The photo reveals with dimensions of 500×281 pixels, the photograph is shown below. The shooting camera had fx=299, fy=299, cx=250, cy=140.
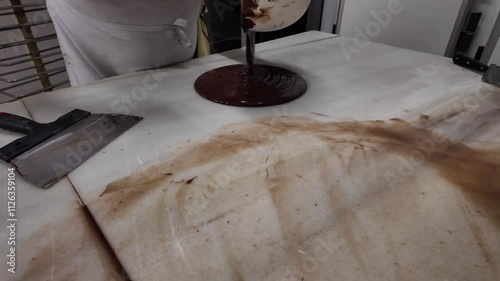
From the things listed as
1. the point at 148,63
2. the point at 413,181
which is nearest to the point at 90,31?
the point at 148,63

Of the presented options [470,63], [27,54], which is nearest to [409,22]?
[470,63]

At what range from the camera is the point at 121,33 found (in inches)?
32.5

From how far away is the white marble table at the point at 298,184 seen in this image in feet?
1.17

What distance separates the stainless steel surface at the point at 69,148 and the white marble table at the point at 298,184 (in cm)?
2

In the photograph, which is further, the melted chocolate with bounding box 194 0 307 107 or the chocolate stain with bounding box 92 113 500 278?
the melted chocolate with bounding box 194 0 307 107

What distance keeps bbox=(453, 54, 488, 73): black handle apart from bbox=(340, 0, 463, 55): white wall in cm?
37

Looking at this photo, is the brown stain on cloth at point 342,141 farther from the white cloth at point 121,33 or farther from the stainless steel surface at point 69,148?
the white cloth at point 121,33

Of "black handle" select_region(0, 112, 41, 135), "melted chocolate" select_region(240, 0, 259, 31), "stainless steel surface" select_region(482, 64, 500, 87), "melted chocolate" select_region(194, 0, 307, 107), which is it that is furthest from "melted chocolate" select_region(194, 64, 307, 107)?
"stainless steel surface" select_region(482, 64, 500, 87)

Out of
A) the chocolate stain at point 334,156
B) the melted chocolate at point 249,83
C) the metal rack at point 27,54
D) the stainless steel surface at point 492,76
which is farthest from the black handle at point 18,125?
the stainless steel surface at point 492,76

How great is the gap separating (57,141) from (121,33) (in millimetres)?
421

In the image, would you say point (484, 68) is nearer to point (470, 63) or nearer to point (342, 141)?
point (470, 63)

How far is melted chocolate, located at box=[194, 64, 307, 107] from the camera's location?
704mm

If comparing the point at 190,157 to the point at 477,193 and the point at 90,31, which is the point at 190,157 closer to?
the point at 477,193

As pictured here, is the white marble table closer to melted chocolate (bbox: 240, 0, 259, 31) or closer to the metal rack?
melted chocolate (bbox: 240, 0, 259, 31)
